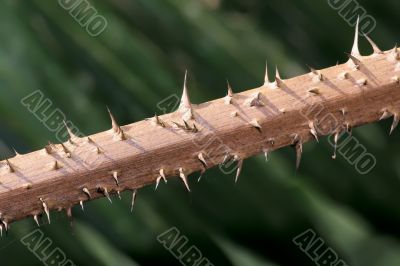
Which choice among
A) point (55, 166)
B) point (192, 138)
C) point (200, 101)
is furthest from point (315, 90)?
point (200, 101)

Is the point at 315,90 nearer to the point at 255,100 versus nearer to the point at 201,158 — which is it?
the point at 255,100

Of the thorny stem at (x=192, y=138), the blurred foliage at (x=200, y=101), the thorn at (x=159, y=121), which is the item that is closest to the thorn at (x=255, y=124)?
the thorny stem at (x=192, y=138)

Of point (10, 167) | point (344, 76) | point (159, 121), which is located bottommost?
point (10, 167)

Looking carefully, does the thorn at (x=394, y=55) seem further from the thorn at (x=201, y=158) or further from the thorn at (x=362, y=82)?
the thorn at (x=201, y=158)

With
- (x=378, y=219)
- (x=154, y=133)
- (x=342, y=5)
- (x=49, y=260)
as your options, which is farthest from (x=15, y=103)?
(x=378, y=219)

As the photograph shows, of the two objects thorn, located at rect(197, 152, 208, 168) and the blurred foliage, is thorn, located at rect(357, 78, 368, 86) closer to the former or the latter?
thorn, located at rect(197, 152, 208, 168)

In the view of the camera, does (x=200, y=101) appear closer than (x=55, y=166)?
No
